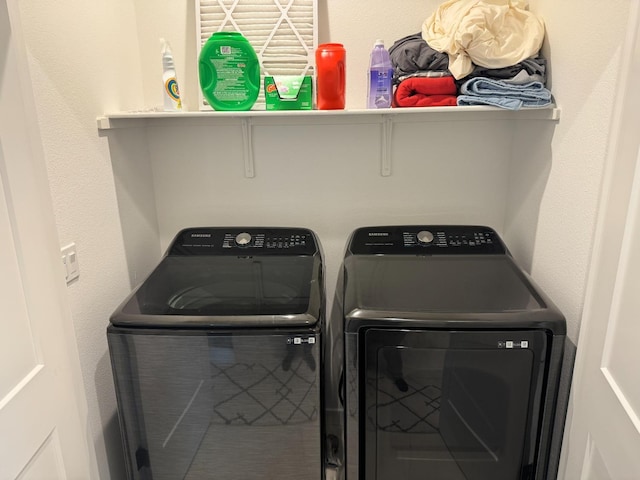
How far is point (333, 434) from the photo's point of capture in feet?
7.10

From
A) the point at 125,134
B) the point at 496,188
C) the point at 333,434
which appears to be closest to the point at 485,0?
the point at 496,188

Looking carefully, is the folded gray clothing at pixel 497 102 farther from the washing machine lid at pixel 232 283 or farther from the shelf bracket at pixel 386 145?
the washing machine lid at pixel 232 283

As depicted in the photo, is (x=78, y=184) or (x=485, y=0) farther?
(x=485, y=0)

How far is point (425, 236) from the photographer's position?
1.88 m

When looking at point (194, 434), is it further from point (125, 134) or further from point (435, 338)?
point (125, 134)

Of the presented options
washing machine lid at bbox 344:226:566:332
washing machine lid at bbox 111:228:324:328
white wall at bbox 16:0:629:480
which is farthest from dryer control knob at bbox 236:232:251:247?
washing machine lid at bbox 344:226:566:332

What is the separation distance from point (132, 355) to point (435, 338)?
92cm

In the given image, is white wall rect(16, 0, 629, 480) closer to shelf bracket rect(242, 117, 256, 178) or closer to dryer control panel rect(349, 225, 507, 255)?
shelf bracket rect(242, 117, 256, 178)

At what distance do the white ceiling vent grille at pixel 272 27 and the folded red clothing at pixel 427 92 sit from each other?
420mm

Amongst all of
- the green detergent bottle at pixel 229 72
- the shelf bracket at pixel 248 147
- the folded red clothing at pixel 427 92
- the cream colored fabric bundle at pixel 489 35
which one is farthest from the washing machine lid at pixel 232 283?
the cream colored fabric bundle at pixel 489 35

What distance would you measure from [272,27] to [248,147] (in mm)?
494

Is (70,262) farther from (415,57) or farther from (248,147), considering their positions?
(415,57)

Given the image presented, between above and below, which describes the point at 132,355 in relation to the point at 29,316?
below

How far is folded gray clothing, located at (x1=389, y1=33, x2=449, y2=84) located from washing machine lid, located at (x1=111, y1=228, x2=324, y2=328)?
749 millimetres
